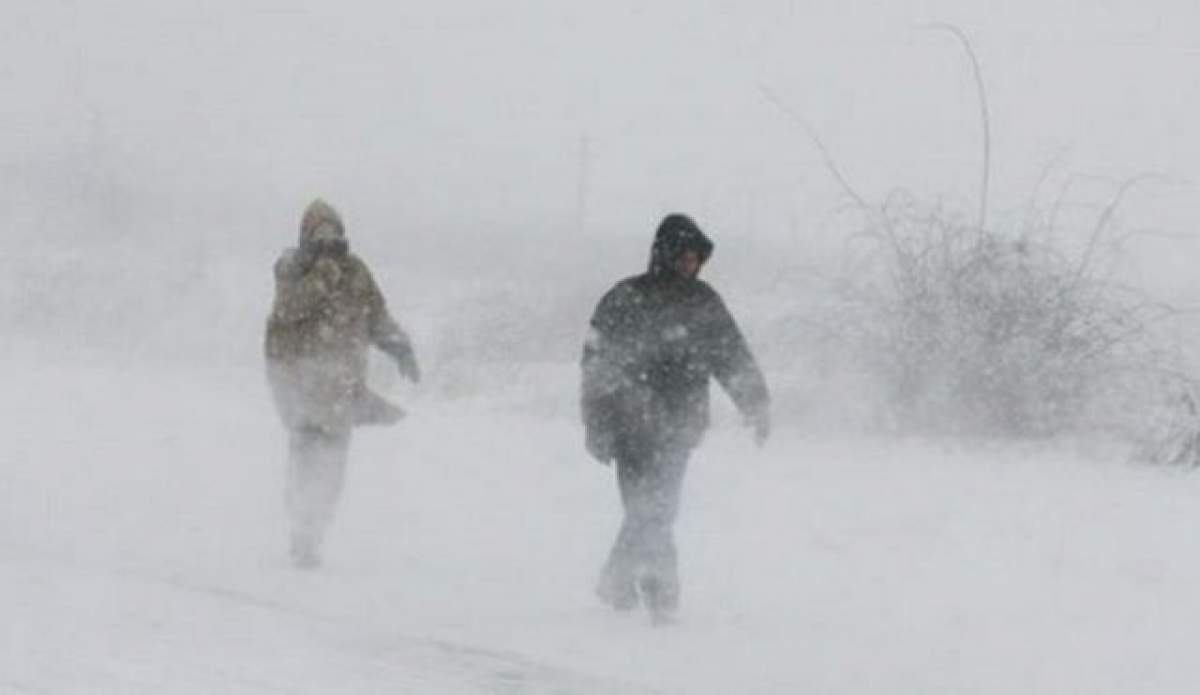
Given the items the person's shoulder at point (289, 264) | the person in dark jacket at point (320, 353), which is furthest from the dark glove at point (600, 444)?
the person's shoulder at point (289, 264)

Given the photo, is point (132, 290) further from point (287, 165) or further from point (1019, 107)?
point (1019, 107)

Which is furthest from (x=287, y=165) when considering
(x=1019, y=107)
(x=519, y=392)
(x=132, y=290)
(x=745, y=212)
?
(x=519, y=392)

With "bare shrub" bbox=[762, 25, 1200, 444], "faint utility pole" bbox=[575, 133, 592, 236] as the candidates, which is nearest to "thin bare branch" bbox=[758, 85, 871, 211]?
"bare shrub" bbox=[762, 25, 1200, 444]

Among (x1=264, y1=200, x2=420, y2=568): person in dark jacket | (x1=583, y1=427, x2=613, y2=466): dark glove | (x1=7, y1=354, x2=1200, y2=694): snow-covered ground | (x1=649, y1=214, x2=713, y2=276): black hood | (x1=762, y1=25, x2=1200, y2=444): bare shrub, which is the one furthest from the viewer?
(x1=762, y1=25, x2=1200, y2=444): bare shrub

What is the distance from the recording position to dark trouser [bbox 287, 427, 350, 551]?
8922mm

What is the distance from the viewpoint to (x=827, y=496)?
35.4 ft

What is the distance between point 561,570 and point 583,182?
62.9m

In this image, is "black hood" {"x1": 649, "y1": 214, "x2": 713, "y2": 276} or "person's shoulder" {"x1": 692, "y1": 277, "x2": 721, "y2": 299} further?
"person's shoulder" {"x1": 692, "y1": 277, "x2": 721, "y2": 299}

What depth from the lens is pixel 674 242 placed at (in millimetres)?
7699

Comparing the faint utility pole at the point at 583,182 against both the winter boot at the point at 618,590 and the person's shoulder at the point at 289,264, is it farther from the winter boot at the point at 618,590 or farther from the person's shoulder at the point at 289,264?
the winter boot at the point at 618,590

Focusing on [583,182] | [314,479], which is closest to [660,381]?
[314,479]

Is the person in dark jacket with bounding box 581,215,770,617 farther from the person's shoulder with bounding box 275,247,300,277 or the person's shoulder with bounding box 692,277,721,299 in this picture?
the person's shoulder with bounding box 275,247,300,277

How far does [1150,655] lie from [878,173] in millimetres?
69938

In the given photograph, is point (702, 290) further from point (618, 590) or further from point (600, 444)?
point (618, 590)
